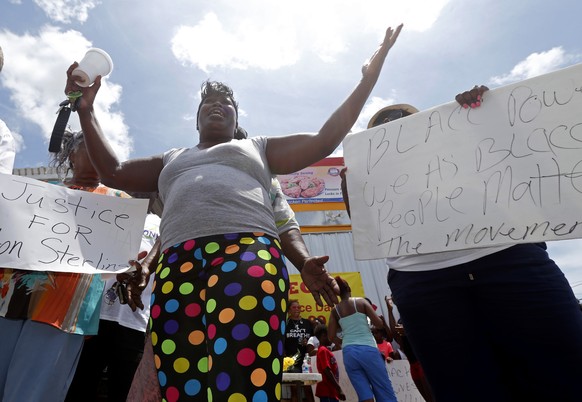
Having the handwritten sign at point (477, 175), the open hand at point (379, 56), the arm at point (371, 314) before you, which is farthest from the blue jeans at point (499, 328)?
the arm at point (371, 314)

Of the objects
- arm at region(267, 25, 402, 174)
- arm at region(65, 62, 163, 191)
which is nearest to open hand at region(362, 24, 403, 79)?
arm at region(267, 25, 402, 174)

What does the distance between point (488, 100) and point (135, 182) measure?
1489 millimetres

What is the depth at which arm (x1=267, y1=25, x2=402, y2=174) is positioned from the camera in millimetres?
1430

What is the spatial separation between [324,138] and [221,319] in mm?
750

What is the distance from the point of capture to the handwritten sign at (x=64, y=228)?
1616 millimetres

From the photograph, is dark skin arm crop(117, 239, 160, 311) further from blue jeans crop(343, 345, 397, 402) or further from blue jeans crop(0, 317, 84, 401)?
blue jeans crop(343, 345, 397, 402)

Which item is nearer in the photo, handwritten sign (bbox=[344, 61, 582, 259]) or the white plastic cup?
handwritten sign (bbox=[344, 61, 582, 259])

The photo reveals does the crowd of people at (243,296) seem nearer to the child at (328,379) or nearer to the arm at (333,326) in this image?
the arm at (333,326)

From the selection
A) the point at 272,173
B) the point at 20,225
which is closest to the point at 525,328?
the point at 272,173

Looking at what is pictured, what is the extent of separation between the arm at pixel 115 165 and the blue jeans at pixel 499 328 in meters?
1.14

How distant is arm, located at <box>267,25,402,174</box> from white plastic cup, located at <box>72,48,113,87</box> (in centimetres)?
90

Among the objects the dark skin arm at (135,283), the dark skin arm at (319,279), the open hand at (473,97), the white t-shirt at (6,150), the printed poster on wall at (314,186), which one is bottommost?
the dark skin arm at (319,279)

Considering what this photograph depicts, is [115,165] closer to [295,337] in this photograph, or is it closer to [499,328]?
[499,328]

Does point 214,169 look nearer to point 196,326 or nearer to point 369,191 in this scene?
point 196,326
